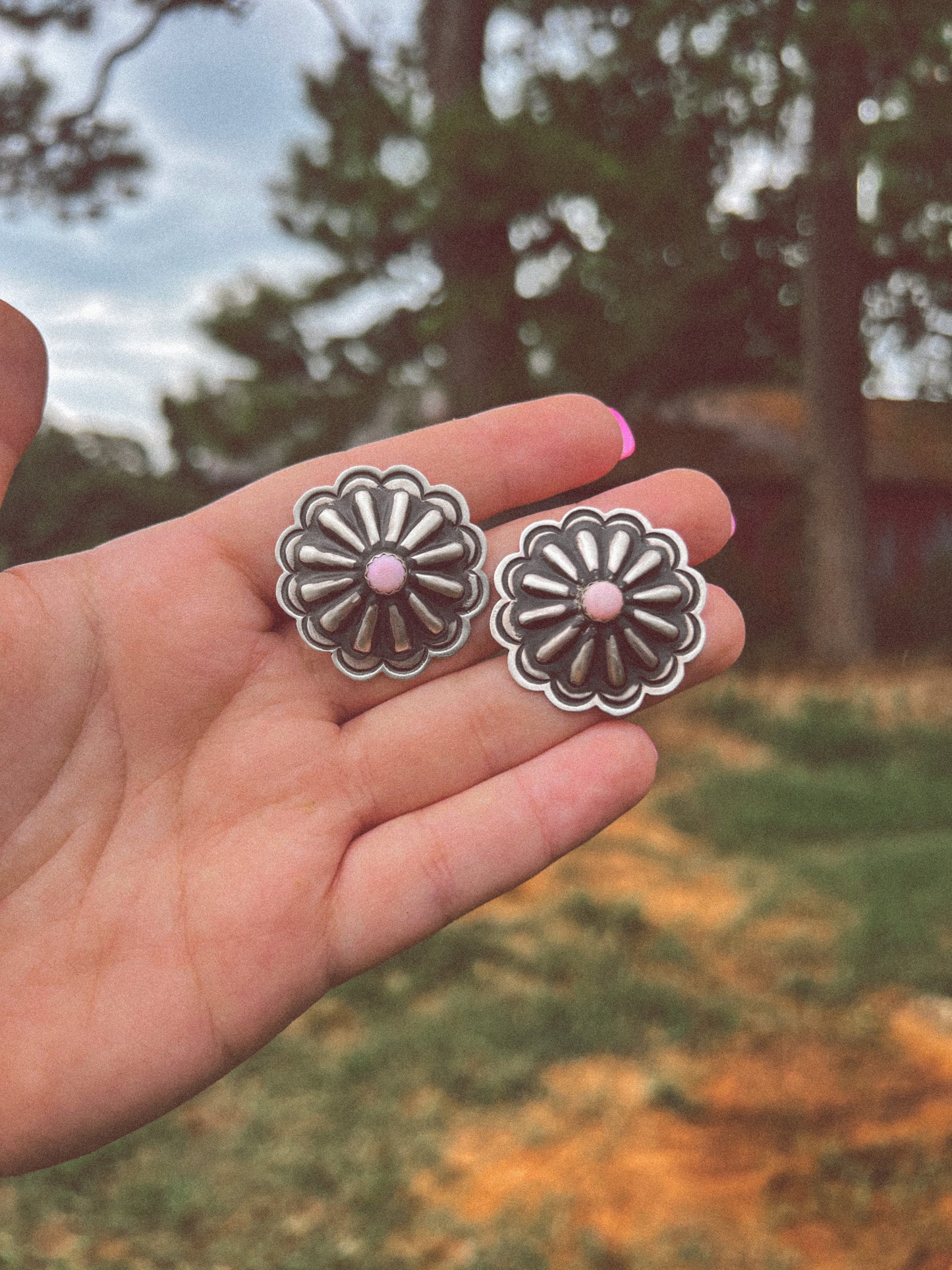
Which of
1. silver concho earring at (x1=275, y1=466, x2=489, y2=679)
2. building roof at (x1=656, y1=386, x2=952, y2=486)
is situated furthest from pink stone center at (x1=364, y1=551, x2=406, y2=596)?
building roof at (x1=656, y1=386, x2=952, y2=486)

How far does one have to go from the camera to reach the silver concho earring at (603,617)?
2434 mm

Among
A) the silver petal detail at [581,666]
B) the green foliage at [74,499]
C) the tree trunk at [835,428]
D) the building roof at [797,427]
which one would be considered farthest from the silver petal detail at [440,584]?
the building roof at [797,427]

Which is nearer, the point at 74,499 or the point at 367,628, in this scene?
the point at 367,628

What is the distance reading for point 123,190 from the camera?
18.4 feet

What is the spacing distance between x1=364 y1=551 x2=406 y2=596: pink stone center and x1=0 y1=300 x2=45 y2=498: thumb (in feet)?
2.71

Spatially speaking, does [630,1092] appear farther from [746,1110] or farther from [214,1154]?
[214,1154]

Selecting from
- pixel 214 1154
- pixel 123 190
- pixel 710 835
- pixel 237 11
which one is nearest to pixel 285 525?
pixel 237 11

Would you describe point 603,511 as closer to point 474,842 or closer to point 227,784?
point 474,842

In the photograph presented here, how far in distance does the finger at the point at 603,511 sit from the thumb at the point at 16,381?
76cm

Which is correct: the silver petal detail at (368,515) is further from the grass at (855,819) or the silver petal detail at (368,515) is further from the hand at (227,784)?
the grass at (855,819)

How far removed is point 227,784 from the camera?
2371mm

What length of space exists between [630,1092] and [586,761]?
7.18 feet

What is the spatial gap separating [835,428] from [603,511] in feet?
35.1

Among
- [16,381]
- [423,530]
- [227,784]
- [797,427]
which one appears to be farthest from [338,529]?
[797,427]
